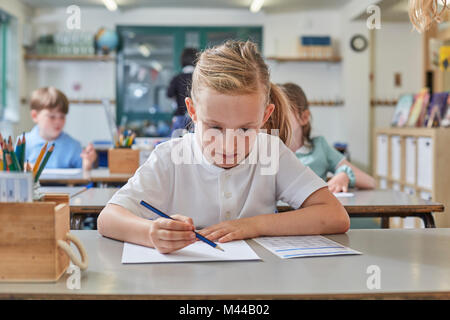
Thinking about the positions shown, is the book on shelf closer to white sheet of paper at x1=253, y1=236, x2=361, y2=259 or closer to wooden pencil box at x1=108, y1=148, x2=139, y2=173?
wooden pencil box at x1=108, y1=148, x2=139, y2=173

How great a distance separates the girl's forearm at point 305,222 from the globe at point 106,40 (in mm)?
5845

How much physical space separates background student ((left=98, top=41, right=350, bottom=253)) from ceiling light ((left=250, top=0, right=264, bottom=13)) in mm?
5084

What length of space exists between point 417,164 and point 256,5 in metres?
3.19

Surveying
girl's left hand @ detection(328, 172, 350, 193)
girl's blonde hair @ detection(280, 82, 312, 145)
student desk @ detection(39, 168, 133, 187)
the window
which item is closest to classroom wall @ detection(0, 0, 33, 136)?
the window

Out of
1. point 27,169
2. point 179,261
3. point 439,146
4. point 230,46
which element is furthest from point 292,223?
point 439,146

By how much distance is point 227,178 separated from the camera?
1.39m

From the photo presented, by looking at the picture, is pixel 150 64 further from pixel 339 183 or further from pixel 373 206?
pixel 373 206

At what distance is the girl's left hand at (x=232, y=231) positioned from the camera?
1.12m

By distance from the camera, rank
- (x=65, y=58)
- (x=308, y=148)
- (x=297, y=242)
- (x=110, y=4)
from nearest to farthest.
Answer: (x=297, y=242) → (x=308, y=148) → (x=110, y=4) → (x=65, y=58)

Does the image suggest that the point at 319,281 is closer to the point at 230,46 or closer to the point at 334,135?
the point at 230,46

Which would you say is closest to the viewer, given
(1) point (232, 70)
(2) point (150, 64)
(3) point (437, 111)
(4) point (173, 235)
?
(4) point (173, 235)

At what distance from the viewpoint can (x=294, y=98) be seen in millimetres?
2568

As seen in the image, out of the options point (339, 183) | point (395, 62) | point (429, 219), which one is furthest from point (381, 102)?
point (429, 219)

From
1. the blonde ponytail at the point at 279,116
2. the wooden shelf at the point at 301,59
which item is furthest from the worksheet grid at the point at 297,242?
→ the wooden shelf at the point at 301,59
